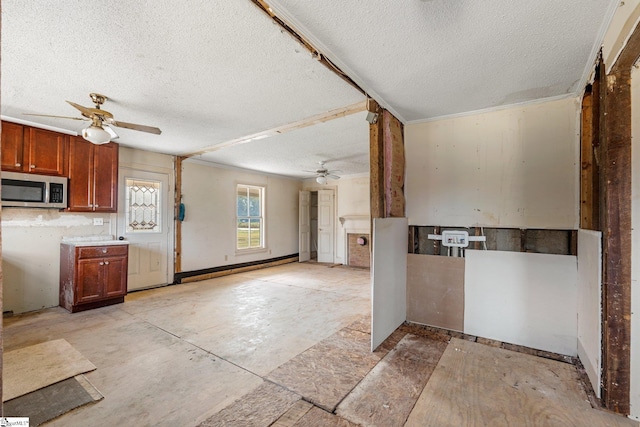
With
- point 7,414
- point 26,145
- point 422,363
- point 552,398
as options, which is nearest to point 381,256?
point 422,363

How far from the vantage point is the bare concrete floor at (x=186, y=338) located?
218cm

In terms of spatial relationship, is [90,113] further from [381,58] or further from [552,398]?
[552,398]

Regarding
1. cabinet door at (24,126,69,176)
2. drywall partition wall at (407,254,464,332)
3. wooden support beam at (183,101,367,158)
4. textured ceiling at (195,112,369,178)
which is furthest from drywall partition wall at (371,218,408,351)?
cabinet door at (24,126,69,176)

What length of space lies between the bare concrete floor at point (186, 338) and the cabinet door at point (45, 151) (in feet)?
6.09

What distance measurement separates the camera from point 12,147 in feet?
12.1

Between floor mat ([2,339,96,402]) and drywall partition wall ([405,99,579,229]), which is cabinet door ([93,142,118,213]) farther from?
drywall partition wall ([405,99,579,229])

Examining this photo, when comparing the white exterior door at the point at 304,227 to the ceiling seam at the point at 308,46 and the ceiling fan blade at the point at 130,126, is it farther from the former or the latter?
the ceiling seam at the point at 308,46

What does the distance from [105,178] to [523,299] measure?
5.52m

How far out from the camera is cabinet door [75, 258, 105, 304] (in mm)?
3957

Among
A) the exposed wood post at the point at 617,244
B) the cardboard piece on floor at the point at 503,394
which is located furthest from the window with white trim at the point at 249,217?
the exposed wood post at the point at 617,244

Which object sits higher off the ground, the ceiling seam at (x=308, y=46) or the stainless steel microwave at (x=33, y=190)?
the ceiling seam at (x=308, y=46)

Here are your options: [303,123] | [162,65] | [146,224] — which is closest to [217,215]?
[146,224]

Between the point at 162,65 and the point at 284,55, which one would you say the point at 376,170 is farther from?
the point at 162,65

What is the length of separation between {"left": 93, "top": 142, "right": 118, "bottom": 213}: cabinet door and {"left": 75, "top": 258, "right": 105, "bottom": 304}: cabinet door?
32.5 inches
